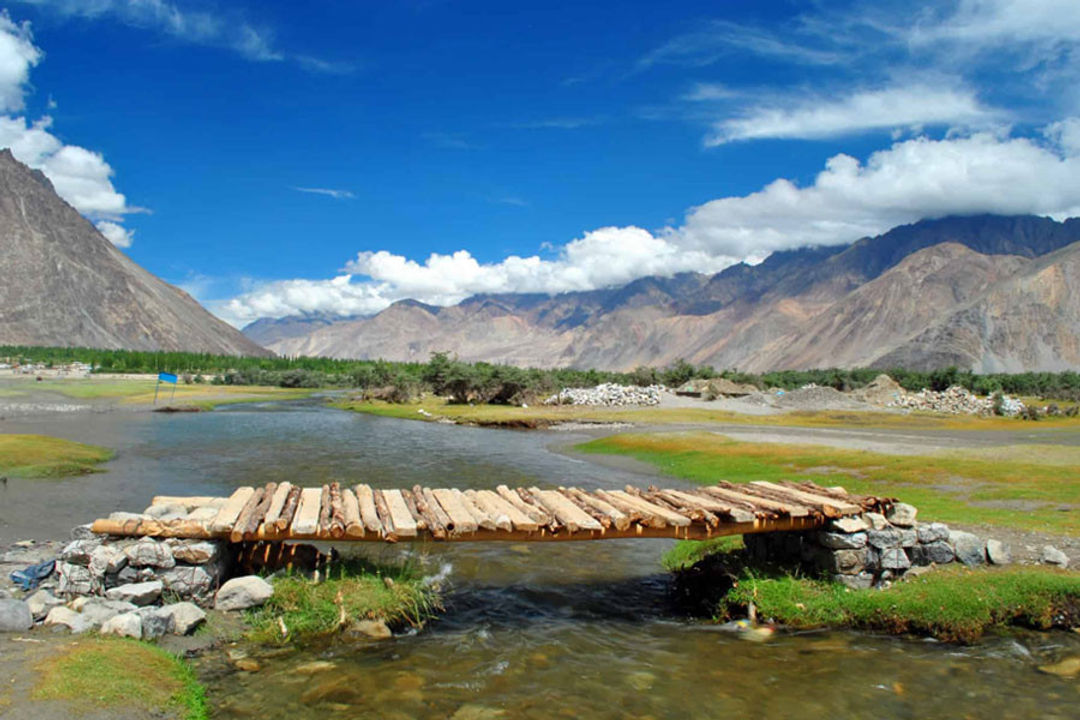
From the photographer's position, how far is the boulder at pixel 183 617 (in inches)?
383

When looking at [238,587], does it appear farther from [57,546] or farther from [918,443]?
[918,443]

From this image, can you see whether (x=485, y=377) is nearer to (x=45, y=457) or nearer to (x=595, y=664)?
(x=45, y=457)

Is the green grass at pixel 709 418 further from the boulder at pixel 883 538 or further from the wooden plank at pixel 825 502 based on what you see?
the boulder at pixel 883 538

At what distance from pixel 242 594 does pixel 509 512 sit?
14.7ft

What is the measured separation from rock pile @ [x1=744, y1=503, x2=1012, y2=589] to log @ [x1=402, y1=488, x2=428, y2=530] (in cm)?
721

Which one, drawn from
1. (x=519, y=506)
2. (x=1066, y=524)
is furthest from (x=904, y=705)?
(x=1066, y=524)

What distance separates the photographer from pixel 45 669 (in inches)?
296

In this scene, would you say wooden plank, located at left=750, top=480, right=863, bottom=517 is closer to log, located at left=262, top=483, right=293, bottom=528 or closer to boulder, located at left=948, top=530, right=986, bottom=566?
boulder, located at left=948, top=530, right=986, bottom=566

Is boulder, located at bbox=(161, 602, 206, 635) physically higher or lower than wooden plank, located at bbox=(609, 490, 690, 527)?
lower

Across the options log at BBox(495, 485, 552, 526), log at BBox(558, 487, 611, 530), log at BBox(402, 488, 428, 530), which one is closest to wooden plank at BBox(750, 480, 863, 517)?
log at BBox(558, 487, 611, 530)

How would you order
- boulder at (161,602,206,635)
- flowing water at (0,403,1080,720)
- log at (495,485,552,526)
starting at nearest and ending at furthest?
flowing water at (0,403,1080,720) → boulder at (161,602,206,635) → log at (495,485,552,526)

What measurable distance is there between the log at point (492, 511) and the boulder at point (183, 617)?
4602 millimetres

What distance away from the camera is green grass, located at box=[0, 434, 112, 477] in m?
24.2

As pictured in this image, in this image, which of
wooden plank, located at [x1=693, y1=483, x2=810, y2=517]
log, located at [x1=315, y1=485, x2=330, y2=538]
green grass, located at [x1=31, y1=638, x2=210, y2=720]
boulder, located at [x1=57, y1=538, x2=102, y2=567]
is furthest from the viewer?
wooden plank, located at [x1=693, y1=483, x2=810, y2=517]
